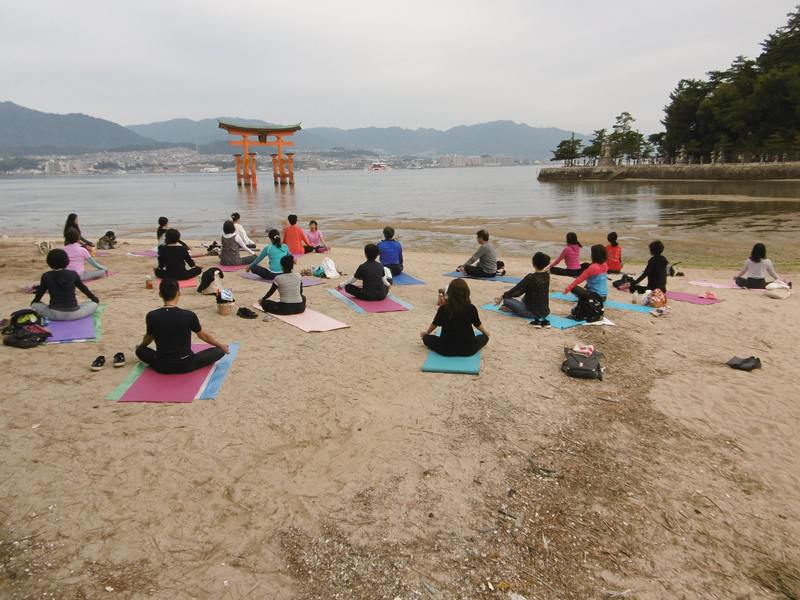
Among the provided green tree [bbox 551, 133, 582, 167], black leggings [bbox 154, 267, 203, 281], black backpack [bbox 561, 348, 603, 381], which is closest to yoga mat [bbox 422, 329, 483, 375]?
black backpack [bbox 561, 348, 603, 381]

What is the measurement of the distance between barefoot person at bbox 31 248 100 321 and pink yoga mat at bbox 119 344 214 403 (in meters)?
2.25

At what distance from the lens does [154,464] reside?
12.0 ft

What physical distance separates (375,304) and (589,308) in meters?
3.31

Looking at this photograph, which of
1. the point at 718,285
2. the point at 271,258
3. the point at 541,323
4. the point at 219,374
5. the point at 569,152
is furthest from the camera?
the point at 569,152

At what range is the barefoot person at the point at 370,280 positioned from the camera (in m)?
7.99

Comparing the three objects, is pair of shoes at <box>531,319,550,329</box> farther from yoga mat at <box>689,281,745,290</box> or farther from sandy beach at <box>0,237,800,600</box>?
yoga mat at <box>689,281,745,290</box>

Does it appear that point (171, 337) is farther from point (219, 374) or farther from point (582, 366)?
point (582, 366)

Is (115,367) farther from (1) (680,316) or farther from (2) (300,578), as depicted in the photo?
(1) (680,316)

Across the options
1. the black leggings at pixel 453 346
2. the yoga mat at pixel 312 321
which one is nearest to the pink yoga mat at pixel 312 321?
the yoga mat at pixel 312 321

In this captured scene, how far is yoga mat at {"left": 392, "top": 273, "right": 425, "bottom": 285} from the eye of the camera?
31.9 feet

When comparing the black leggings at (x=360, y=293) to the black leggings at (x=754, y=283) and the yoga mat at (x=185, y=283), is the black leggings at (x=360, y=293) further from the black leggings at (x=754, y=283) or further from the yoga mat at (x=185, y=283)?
the black leggings at (x=754, y=283)

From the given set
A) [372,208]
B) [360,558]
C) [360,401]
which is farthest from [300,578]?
[372,208]

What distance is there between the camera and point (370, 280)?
8086mm

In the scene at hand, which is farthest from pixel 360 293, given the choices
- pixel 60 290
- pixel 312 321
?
pixel 60 290
